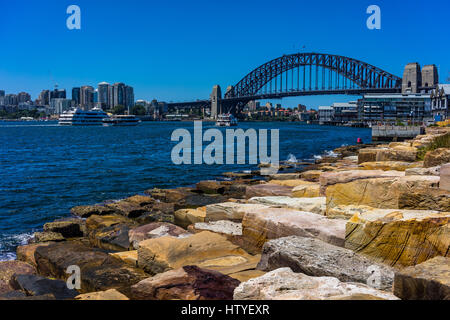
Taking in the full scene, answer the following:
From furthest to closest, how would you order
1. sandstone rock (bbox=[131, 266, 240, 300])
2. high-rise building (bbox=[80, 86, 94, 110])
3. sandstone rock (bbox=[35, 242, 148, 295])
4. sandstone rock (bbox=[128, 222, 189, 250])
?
high-rise building (bbox=[80, 86, 94, 110])
sandstone rock (bbox=[128, 222, 189, 250])
sandstone rock (bbox=[35, 242, 148, 295])
sandstone rock (bbox=[131, 266, 240, 300])

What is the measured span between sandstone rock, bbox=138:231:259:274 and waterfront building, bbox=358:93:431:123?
74.7 metres

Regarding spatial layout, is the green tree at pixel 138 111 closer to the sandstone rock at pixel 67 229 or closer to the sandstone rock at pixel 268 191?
the sandstone rock at pixel 67 229

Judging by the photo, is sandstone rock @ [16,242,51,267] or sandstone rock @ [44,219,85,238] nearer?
sandstone rock @ [16,242,51,267]

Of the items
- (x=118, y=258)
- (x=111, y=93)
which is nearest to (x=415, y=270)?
(x=118, y=258)

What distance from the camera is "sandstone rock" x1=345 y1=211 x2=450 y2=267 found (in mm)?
2928

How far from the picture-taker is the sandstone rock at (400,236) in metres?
2.93

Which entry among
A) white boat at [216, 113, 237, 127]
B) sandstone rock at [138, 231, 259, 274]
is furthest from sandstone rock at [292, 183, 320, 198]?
white boat at [216, 113, 237, 127]

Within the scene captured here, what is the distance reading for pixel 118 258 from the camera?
4.31 m

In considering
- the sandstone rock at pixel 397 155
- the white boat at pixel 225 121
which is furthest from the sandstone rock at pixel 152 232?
the white boat at pixel 225 121

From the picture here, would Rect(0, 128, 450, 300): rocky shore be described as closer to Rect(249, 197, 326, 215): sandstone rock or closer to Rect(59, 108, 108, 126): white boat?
Rect(249, 197, 326, 215): sandstone rock

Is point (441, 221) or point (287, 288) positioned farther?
point (441, 221)

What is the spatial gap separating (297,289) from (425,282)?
713 mm

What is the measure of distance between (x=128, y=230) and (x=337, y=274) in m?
3.45

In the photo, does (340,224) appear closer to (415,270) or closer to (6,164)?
(415,270)
